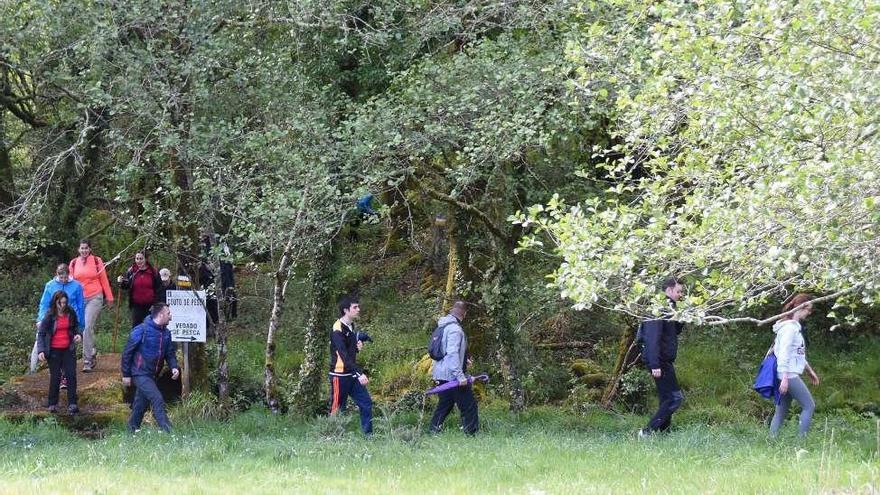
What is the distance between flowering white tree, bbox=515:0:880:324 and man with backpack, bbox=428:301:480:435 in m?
2.89

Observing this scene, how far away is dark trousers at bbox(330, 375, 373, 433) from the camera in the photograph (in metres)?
12.6

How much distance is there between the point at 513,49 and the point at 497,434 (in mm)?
5053

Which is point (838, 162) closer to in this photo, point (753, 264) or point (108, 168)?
point (753, 264)

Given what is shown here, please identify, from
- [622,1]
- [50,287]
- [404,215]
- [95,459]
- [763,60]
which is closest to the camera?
[763,60]

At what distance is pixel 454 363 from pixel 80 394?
19.5 feet

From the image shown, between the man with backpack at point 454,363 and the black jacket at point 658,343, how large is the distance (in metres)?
2.31

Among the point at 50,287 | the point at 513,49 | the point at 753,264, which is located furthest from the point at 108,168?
the point at 753,264

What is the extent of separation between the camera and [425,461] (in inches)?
385

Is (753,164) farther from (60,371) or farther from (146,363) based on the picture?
(60,371)

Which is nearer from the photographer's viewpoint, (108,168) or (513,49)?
(513,49)

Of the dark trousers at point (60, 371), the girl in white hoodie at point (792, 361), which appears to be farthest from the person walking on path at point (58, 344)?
the girl in white hoodie at point (792, 361)

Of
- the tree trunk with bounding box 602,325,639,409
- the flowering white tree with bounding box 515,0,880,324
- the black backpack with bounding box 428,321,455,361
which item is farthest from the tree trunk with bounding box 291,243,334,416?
the flowering white tree with bounding box 515,0,880,324

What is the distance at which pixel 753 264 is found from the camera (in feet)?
29.0

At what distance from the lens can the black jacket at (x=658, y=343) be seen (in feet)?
39.5
